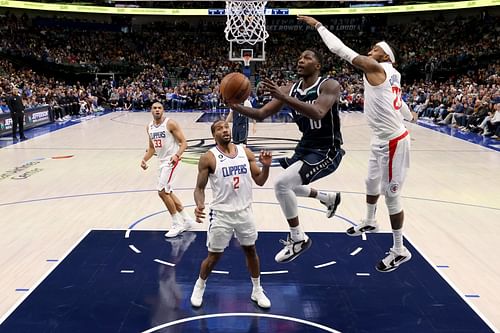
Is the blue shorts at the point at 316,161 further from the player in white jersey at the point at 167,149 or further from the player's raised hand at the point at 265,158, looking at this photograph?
the player in white jersey at the point at 167,149

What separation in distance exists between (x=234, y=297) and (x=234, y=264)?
821mm

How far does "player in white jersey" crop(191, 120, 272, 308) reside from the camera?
4223 mm

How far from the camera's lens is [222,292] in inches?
186

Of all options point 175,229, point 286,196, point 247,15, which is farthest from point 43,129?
point 286,196

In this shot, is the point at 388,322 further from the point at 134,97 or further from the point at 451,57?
the point at 451,57

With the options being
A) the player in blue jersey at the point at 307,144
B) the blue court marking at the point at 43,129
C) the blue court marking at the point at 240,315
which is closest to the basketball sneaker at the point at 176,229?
the player in blue jersey at the point at 307,144

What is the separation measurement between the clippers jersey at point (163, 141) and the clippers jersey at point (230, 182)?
2.33m

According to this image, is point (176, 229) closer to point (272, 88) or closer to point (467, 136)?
point (272, 88)

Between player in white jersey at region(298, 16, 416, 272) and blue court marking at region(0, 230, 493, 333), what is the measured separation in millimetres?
448

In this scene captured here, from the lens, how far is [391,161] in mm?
4625

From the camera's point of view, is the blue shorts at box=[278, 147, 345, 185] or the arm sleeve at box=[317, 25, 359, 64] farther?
the blue shorts at box=[278, 147, 345, 185]

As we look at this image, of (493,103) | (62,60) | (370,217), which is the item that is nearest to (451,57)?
(493,103)

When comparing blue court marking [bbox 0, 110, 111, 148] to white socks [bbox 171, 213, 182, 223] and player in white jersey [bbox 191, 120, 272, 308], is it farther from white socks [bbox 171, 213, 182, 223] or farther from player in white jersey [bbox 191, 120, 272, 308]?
player in white jersey [bbox 191, 120, 272, 308]

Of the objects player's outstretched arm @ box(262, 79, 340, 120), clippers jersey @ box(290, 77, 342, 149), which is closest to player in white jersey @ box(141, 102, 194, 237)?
clippers jersey @ box(290, 77, 342, 149)
